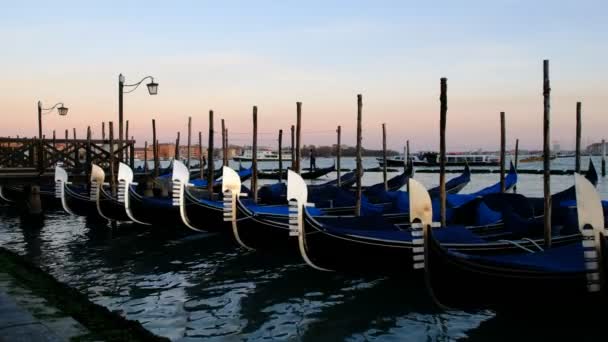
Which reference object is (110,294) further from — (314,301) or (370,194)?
(370,194)

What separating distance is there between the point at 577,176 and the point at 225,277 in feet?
15.1

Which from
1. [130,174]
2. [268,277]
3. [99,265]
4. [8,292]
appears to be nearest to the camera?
[8,292]

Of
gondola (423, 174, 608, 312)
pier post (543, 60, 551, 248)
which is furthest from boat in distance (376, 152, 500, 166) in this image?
gondola (423, 174, 608, 312)

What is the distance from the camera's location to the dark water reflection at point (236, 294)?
5379mm

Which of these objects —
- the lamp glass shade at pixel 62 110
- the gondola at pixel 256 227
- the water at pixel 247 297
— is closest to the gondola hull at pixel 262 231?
the gondola at pixel 256 227

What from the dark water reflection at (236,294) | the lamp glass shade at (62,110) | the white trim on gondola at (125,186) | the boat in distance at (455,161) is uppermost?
the lamp glass shade at (62,110)

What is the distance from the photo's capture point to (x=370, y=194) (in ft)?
44.2

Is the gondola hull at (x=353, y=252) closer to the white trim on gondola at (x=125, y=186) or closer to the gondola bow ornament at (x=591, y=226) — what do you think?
the gondola bow ornament at (x=591, y=226)

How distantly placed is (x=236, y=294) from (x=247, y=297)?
0.62 ft

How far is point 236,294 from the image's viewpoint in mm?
6641

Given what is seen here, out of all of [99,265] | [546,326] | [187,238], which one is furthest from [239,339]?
[187,238]

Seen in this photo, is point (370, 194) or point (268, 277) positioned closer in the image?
point (268, 277)

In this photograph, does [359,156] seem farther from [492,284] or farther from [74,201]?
[74,201]

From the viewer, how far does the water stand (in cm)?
533
